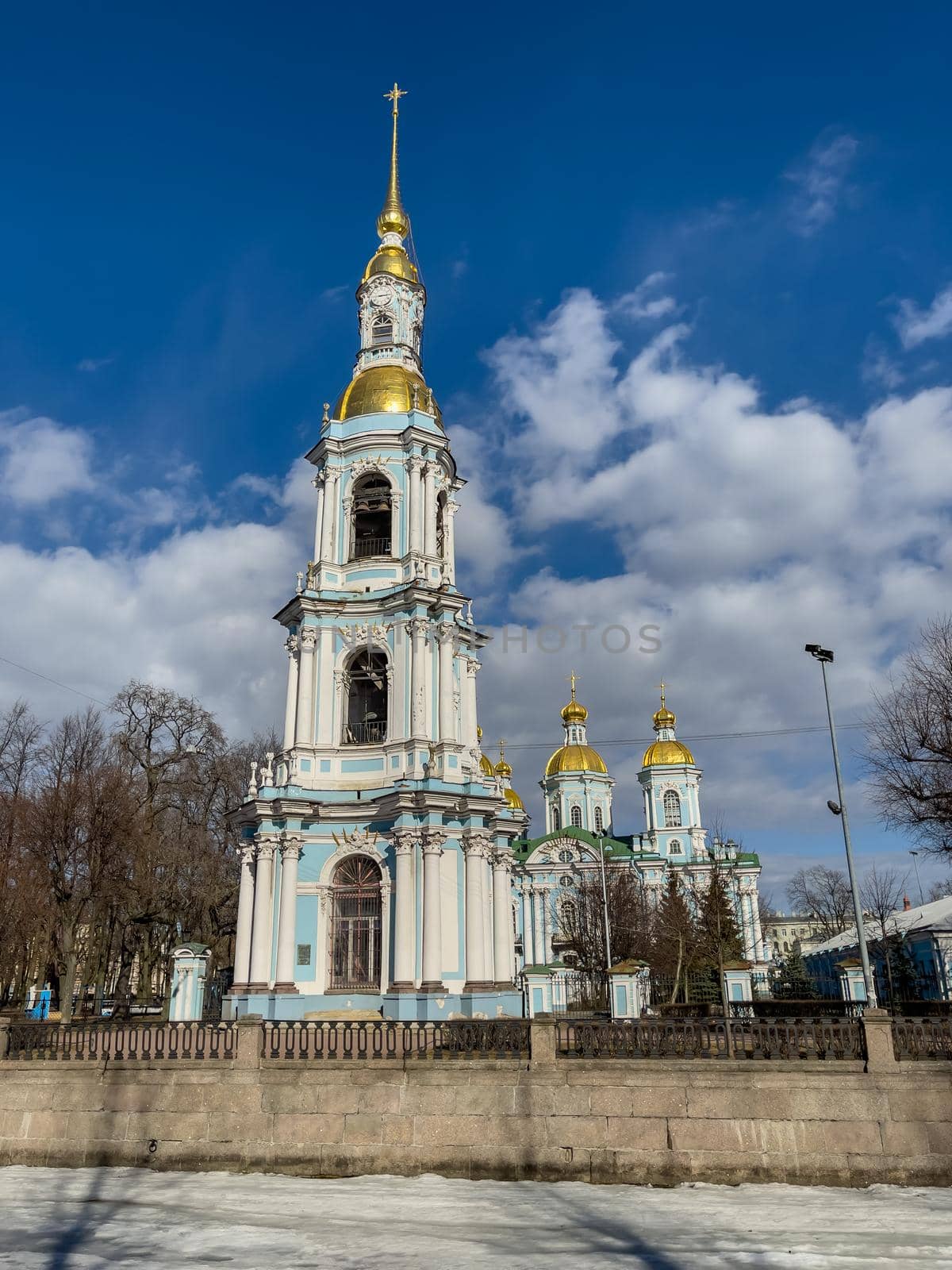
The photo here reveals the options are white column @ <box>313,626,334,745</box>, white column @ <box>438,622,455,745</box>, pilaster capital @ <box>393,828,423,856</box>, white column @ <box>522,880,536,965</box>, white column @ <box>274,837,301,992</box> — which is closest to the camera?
white column @ <box>274,837,301,992</box>

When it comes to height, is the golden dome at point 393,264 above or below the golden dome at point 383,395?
above

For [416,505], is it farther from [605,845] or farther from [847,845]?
[605,845]

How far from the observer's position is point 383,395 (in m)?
29.3

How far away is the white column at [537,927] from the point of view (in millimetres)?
60188

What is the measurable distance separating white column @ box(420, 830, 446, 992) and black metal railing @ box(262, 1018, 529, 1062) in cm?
715

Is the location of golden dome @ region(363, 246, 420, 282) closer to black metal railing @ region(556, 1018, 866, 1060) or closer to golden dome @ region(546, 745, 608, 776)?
black metal railing @ region(556, 1018, 866, 1060)

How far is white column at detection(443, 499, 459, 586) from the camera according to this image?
95.7 ft

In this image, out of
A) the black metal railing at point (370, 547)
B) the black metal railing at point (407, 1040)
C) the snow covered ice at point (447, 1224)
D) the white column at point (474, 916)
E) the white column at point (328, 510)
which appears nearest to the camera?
the snow covered ice at point (447, 1224)

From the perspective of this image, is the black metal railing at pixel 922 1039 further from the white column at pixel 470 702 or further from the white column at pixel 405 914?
the white column at pixel 470 702

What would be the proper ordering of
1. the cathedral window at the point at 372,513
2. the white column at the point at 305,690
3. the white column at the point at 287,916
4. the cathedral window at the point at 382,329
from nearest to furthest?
the white column at the point at 287,916
the white column at the point at 305,690
the cathedral window at the point at 372,513
the cathedral window at the point at 382,329

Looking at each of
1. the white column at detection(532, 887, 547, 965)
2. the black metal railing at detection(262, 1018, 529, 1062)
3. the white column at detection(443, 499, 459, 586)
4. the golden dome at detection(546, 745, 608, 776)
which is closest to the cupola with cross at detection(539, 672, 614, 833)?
the golden dome at detection(546, 745, 608, 776)

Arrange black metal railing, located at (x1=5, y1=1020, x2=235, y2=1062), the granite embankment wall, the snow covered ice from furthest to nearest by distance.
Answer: black metal railing, located at (x1=5, y1=1020, x2=235, y2=1062)
the granite embankment wall
the snow covered ice

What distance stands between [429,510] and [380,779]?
8227mm

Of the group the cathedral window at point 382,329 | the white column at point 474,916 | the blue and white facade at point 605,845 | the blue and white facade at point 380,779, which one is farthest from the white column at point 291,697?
the blue and white facade at point 605,845
